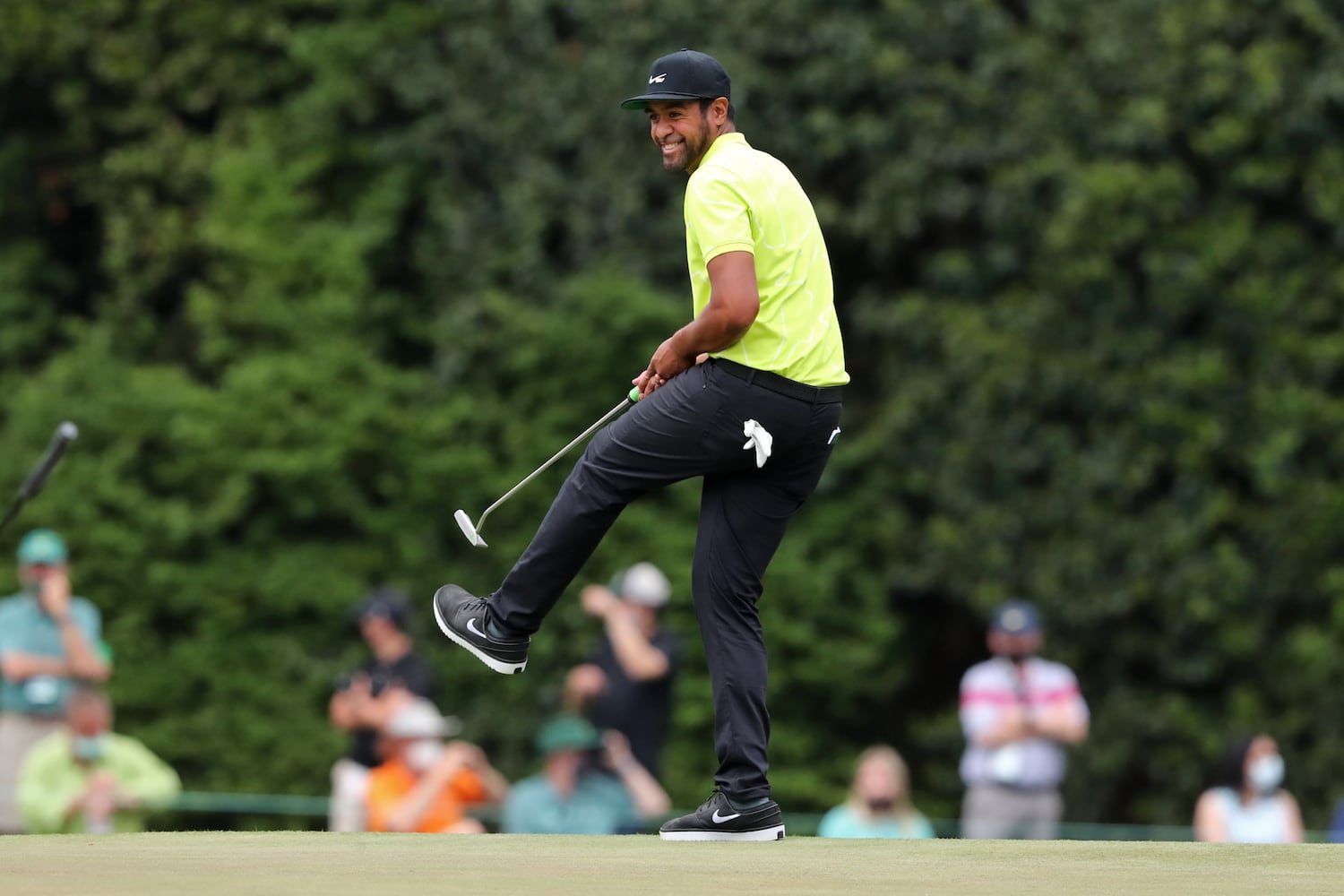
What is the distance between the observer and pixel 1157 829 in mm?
12477

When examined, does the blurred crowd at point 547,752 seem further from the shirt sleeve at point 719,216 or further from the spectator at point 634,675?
the shirt sleeve at point 719,216

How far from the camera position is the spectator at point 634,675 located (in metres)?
10.2

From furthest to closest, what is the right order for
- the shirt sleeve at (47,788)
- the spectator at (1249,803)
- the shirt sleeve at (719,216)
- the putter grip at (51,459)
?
the spectator at (1249,803) < the shirt sleeve at (47,788) < the putter grip at (51,459) < the shirt sleeve at (719,216)

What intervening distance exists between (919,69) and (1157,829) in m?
4.47

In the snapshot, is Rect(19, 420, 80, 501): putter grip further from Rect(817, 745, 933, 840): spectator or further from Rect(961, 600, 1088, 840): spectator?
Rect(961, 600, 1088, 840): spectator

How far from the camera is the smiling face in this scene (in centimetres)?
559

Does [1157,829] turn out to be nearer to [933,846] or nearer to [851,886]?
[933,846]

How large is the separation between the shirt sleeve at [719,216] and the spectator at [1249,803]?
17.3ft

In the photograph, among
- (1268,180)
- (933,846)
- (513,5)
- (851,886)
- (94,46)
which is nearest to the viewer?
(851,886)

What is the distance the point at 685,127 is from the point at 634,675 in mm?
4957

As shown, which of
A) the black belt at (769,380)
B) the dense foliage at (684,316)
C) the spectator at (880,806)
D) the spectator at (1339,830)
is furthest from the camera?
the dense foliage at (684,316)

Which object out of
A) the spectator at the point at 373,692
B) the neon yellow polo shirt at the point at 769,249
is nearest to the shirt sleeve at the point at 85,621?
the spectator at the point at 373,692

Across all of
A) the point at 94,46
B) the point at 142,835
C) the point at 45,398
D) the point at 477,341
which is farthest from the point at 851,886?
the point at 94,46

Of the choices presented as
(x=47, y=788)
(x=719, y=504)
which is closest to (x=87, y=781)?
(x=47, y=788)
